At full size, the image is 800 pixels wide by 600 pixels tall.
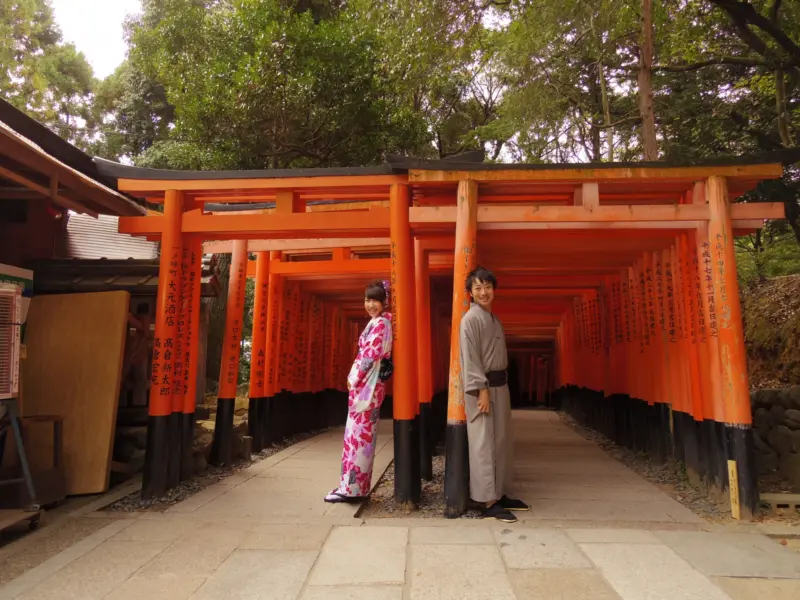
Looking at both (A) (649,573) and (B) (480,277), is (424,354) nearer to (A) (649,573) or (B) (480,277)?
(B) (480,277)

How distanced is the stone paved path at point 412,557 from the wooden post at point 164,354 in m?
0.46

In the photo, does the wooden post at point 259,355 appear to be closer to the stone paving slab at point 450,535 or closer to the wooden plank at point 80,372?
the wooden plank at point 80,372

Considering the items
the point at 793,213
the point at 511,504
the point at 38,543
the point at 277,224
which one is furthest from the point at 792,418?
the point at 38,543

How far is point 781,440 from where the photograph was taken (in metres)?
5.66

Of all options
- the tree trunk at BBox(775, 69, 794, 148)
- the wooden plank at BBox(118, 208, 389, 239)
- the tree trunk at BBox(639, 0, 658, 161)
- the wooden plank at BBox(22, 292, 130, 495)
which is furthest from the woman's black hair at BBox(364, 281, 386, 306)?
the tree trunk at BBox(775, 69, 794, 148)

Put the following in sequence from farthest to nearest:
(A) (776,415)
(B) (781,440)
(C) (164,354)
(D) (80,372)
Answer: (A) (776,415) < (B) (781,440) < (D) (80,372) < (C) (164,354)

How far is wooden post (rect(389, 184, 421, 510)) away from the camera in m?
4.70

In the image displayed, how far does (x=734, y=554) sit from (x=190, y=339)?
4.94m

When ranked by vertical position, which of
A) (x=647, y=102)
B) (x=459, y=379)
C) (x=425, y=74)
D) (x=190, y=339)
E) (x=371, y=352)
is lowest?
(x=459, y=379)

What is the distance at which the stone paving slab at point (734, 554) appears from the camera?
3.15 metres

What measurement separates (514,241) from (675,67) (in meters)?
7.19

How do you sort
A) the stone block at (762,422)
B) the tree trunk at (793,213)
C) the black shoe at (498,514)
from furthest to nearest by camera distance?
the tree trunk at (793,213) < the stone block at (762,422) < the black shoe at (498,514)

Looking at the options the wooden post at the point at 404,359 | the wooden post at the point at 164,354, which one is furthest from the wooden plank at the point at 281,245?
the wooden post at the point at 404,359

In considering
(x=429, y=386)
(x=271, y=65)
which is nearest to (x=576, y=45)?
(x=271, y=65)
